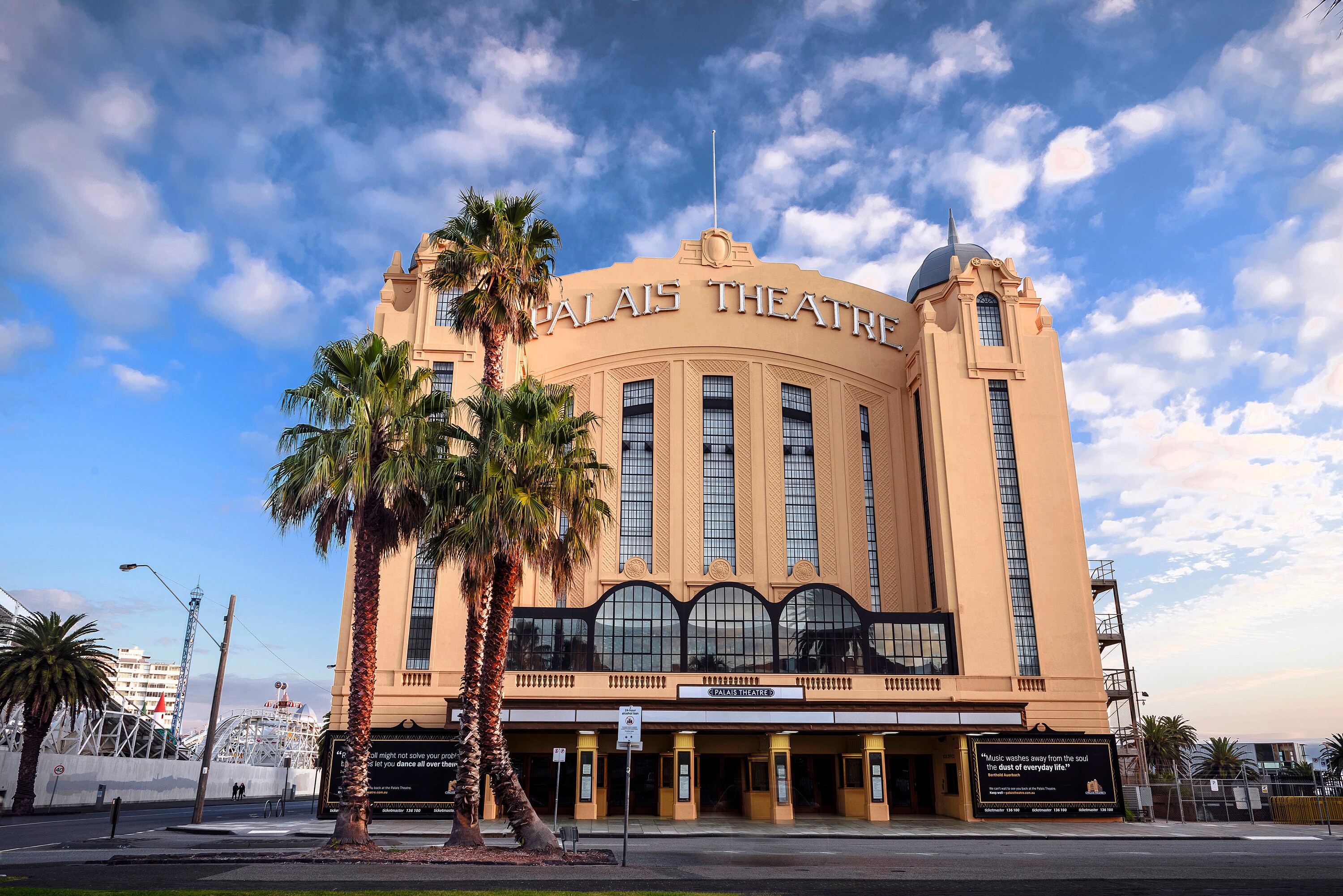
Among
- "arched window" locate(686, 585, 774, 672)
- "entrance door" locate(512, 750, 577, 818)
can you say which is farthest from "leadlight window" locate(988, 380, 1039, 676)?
"entrance door" locate(512, 750, 577, 818)

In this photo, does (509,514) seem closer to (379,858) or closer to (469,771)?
(469,771)

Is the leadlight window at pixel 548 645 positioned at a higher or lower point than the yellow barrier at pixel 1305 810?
higher

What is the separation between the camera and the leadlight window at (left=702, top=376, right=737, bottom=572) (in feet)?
134

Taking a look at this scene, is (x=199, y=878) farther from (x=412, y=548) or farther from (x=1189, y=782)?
(x=1189, y=782)

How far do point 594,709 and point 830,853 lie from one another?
12.9 m

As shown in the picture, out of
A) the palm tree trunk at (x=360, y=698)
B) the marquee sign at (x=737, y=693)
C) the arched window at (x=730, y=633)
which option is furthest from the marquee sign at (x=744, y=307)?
the palm tree trunk at (x=360, y=698)

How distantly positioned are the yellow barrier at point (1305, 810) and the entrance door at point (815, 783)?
17.6 metres

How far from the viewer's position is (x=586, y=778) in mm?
31672

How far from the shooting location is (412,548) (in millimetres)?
37125

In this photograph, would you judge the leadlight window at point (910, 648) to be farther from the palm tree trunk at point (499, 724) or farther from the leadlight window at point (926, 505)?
the palm tree trunk at point (499, 724)

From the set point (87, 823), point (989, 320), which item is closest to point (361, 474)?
point (87, 823)

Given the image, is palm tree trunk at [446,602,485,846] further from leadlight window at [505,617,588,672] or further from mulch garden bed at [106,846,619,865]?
leadlight window at [505,617,588,672]

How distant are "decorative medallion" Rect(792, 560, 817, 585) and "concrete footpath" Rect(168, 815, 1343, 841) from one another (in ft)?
35.3

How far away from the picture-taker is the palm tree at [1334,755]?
56.6 m
